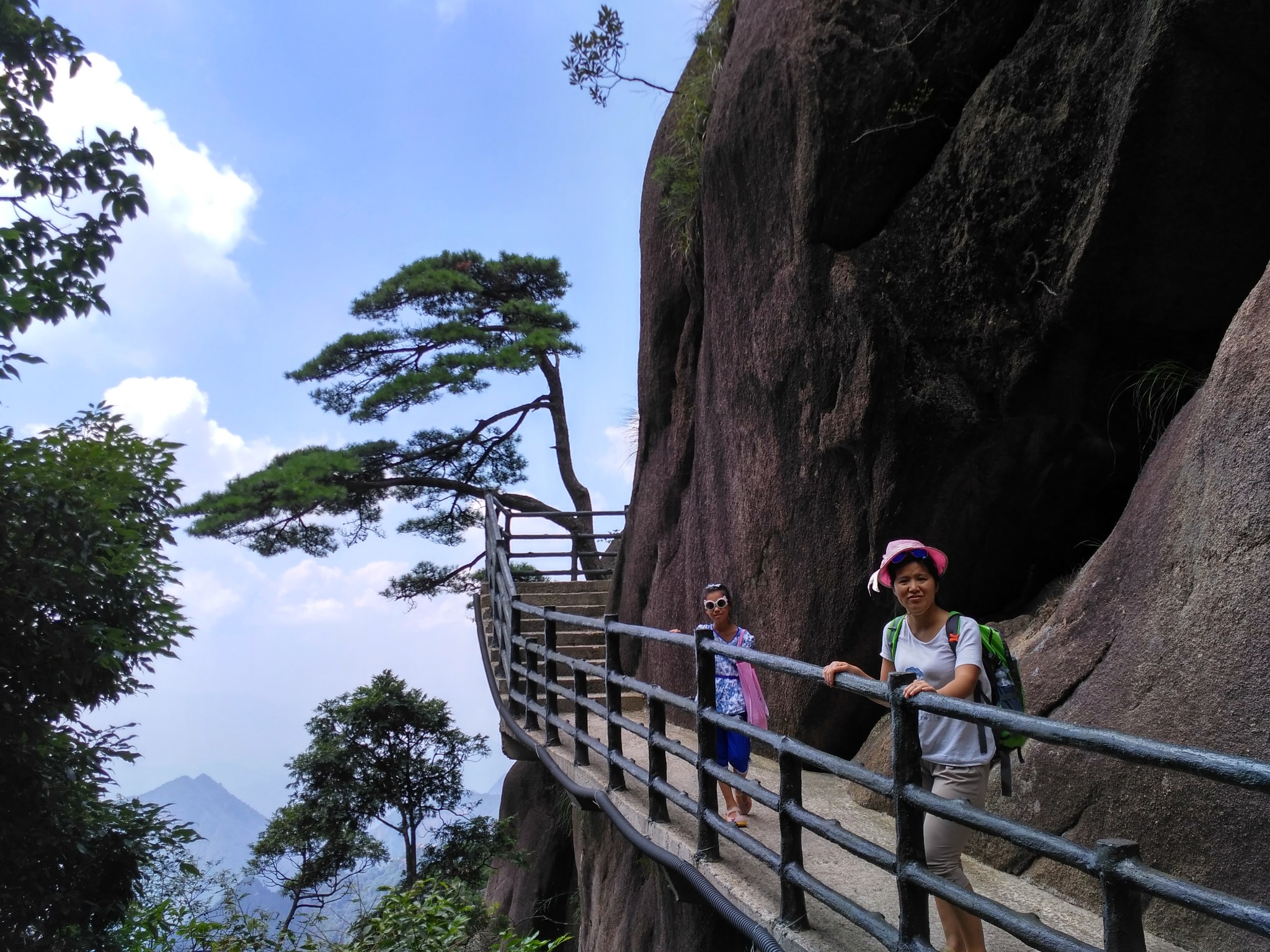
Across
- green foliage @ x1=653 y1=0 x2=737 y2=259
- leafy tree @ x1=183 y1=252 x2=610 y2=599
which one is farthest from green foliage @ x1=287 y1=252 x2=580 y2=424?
green foliage @ x1=653 y1=0 x2=737 y2=259

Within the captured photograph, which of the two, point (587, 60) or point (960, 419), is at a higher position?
point (587, 60)

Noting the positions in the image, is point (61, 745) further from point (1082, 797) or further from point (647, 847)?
point (1082, 797)

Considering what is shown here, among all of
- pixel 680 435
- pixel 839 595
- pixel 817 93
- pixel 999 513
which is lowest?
pixel 839 595

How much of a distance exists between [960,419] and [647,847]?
9.33ft

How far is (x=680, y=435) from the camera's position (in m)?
7.99

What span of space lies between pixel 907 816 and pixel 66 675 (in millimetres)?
7455

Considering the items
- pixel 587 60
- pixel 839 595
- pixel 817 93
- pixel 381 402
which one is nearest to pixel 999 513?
pixel 839 595

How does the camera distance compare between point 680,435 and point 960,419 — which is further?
point 680,435

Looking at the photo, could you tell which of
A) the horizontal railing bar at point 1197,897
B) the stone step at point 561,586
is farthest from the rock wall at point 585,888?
the horizontal railing bar at point 1197,897

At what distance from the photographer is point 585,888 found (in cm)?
763

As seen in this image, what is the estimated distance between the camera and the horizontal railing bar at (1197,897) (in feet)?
5.38

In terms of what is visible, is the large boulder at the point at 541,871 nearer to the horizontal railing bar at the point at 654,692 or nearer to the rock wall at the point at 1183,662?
the horizontal railing bar at the point at 654,692

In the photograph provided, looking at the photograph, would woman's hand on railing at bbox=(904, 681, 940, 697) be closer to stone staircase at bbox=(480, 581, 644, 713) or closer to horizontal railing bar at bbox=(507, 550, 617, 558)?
stone staircase at bbox=(480, 581, 644, 713)

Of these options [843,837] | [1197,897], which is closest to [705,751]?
[843,837]
